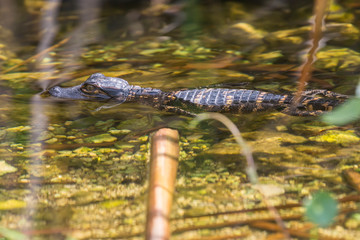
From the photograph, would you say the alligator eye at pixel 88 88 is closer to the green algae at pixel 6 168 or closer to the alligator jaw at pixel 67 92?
the alligator jaw at pixel 67 92

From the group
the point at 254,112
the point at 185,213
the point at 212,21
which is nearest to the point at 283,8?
the point at 212,21

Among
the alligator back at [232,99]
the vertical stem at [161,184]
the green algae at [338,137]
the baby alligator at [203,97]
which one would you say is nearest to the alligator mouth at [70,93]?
the baby alligator at [203,97]

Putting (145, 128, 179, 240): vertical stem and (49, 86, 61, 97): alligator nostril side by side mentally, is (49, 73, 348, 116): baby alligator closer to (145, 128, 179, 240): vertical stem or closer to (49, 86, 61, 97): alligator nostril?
(49, 86, 61, 97): alligator nostril

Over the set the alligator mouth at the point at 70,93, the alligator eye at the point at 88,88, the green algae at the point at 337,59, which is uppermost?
the green algae at the point at 337,59

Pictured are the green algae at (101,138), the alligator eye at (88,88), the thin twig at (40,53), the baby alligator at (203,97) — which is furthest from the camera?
the thin twig at (40,53)

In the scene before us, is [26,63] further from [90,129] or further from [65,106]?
[90,129]

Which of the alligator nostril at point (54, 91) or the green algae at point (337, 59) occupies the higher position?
the green algae at point (337, 59)
